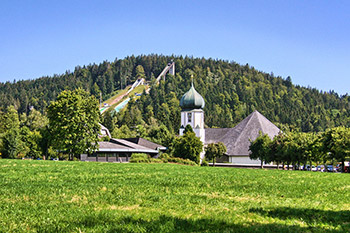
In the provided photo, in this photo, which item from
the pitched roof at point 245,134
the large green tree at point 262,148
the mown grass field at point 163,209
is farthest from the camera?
the pitched roof at point 245,134

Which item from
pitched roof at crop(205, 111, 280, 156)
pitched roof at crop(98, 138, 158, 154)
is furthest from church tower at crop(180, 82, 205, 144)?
pitched roof at crop(98, 138, 158, 154)

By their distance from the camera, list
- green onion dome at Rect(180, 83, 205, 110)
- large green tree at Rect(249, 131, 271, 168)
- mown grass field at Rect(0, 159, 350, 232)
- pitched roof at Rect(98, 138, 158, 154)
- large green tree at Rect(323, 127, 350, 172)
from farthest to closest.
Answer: green onion dome at Rect(180, 83, 205, 110) < pitched roof at Rect(98, 138, 158, 154) < large green tree at Rect(249, 131, 271, 168) < large green tree at Rect(323, 127, 350, 172) < mown grass field at Rect(0, 159, 350, 232)

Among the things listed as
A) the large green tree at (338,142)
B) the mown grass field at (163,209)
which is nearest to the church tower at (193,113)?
the large green tree at (338,142)

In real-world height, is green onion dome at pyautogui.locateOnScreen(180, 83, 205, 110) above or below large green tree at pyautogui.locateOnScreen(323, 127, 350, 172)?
above

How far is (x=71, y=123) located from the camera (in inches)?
2122

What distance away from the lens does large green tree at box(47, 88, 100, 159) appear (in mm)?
54250

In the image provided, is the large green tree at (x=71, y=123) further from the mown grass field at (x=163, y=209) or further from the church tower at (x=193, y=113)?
the church tower at (x=193, y=113)

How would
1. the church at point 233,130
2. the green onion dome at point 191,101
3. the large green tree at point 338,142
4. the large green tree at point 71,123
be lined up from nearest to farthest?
the large green tree at point 338,142, the large green tree at point 71,123, the church at point 233,130, the green onion dome at point 191,101

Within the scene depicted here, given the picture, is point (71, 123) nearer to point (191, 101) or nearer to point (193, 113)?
point (193, 113)

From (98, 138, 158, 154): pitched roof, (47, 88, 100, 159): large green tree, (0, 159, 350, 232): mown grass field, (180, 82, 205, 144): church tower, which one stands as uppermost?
(180, 82, 205, 144): church tower

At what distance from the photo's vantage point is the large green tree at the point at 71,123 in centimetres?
5425

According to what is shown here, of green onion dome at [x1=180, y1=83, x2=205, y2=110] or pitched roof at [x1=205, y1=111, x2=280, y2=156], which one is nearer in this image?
pitched roof at [x1=205, y1=111, x2=280, y2=156]

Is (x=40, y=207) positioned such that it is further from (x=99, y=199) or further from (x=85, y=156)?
(x=85, y=156)

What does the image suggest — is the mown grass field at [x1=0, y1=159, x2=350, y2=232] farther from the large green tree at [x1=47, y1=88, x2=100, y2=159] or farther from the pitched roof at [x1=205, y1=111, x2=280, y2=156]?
the pitched roof at [x1=205, y1=111, x2=280, y2=156]
